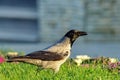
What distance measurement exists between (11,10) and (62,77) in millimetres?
9713

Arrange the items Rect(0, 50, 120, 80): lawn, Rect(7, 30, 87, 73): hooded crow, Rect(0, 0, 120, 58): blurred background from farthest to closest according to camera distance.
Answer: Rect(0, 0, 120, 58): blurred background < Rect(0, 50, 120, 80): lawn < Rect(7, 30, 87, 73): hooded crow

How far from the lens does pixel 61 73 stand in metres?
11.5

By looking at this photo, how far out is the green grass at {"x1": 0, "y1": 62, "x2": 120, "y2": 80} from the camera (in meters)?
11.2

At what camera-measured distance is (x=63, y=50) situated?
36.6ft

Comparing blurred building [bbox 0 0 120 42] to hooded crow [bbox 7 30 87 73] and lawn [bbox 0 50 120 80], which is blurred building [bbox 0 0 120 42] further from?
hooded crow [bbox 7 30 87 73]

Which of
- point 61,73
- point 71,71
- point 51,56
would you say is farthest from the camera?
point 71,71

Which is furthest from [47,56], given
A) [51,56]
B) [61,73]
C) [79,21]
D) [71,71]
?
[79,21]

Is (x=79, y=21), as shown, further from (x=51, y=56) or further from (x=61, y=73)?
(x=51, y=56)

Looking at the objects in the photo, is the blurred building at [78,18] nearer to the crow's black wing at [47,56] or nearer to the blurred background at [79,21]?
the blurred background at [79,21]

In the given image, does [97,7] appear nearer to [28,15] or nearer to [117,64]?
[28,15]

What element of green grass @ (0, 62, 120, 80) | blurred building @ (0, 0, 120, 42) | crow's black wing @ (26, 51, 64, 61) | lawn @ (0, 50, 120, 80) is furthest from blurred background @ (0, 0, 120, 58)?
crow's black wing @ (26, 51, 64, 61)

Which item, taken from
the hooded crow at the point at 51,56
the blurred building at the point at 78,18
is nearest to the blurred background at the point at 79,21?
the blurred building at the point at 78,18

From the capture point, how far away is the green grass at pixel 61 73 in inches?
439

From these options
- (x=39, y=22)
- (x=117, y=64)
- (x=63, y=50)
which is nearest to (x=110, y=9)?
(x=39, y=22)
